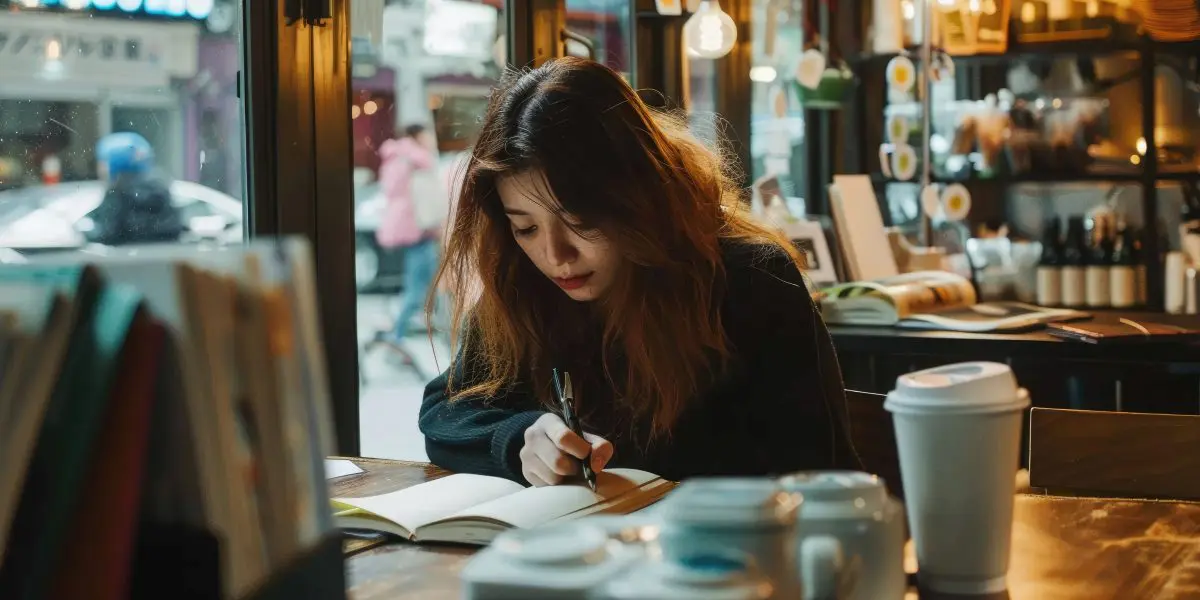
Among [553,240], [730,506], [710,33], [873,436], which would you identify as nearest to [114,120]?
[553,240]

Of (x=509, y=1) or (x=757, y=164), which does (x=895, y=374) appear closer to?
(x=509, y=1)

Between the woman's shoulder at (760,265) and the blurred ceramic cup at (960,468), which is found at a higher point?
the woman's shoulder at (760,265)

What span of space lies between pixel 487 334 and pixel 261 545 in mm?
1237

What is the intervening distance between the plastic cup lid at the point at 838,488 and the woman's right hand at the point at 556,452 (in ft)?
1.89

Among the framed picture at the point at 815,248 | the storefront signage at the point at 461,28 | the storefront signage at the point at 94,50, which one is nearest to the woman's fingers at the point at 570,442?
the storefront signage at the point at 94,50

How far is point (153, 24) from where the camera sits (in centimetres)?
214

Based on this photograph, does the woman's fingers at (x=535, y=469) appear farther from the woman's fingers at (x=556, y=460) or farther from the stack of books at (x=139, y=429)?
the stack of books at (x=139, y=429)

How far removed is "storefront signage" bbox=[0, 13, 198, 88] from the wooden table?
1.03m

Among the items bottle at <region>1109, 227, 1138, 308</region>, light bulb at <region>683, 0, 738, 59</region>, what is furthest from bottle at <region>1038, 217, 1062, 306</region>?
light bulb at <region>683, 0, 738, 59</region>

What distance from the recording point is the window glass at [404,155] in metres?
2.76

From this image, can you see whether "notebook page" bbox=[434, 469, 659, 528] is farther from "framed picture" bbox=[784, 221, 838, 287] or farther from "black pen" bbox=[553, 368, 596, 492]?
"framed picture" bbox=[784, 221, 838, 287]

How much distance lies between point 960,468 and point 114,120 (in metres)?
1.56

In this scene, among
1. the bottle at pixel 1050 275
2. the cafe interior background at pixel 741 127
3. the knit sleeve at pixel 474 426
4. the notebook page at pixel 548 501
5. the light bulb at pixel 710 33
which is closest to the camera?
the notebook page at pixel 548 501

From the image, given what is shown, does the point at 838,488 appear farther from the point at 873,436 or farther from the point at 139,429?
the point at 873,436
